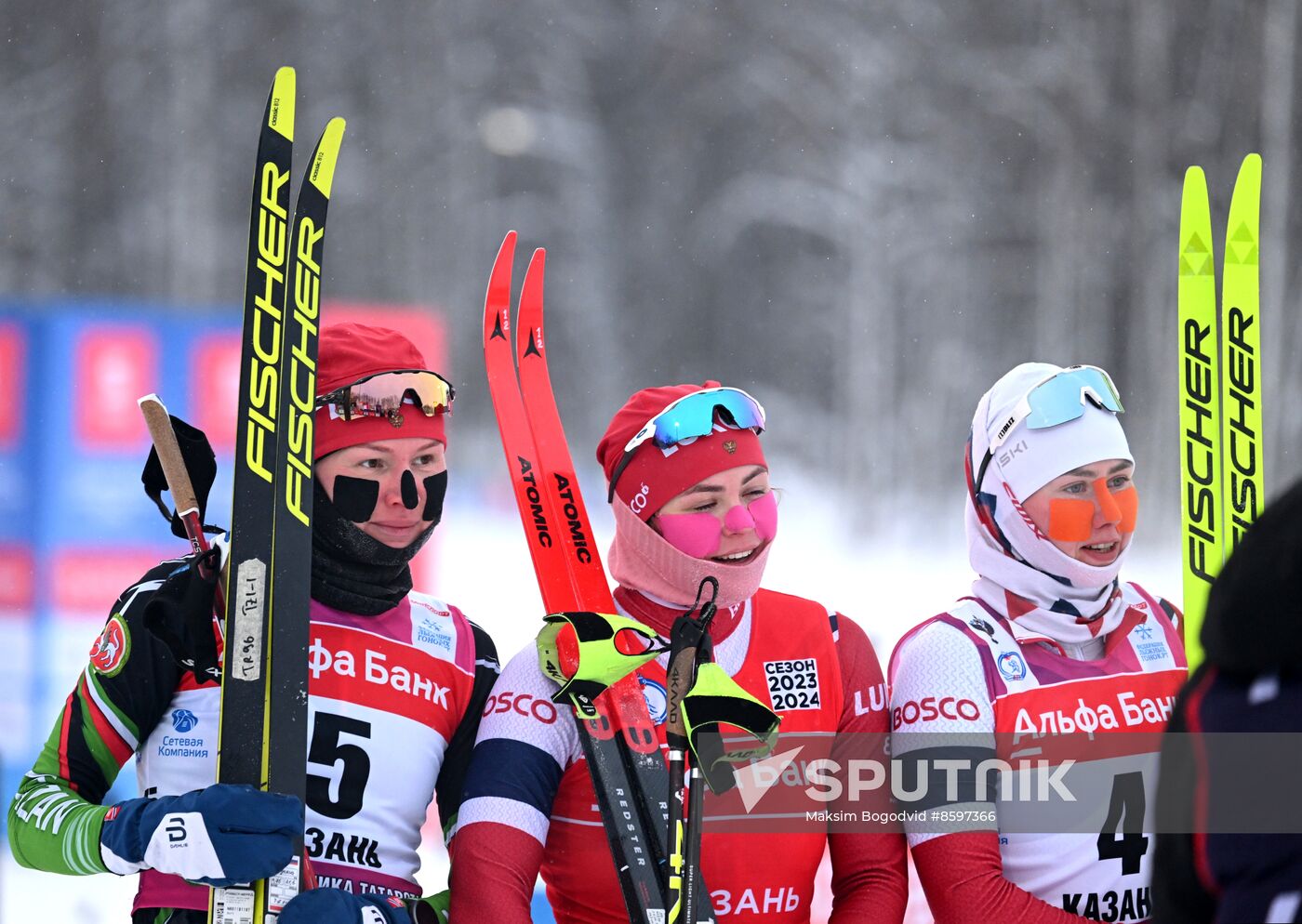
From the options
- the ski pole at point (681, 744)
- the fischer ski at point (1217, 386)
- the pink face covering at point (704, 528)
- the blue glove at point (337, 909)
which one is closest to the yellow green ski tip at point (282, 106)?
the pink face covering at point (704, 528)

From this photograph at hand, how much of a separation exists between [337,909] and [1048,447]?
1192 millimetres

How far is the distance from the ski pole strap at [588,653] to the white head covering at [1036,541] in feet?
1.76

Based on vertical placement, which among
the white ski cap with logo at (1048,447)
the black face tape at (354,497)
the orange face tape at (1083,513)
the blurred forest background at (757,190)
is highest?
the blurred forest background at (757,190)

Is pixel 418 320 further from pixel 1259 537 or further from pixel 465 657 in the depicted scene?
pixel 1259 537

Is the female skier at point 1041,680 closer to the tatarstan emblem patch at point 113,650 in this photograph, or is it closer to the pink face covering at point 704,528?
the pink face covering at point 704,528

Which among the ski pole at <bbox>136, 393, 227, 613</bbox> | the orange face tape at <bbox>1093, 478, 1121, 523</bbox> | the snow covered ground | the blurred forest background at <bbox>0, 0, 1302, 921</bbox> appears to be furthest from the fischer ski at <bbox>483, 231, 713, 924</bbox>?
the blurred forest background at <bbox>0, 0, 1302, 921</bbox>

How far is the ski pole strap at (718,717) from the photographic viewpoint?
5.97 ft

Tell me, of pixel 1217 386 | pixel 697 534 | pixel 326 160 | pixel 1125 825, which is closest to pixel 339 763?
pixel 697 534

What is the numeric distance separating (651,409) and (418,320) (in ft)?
14.8

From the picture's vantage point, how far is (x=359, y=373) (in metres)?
2.12

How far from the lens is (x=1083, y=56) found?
28.7ft

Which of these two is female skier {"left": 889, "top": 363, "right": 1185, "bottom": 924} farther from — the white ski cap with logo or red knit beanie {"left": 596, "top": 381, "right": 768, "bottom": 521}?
red knit beanie {"left": 596, "top": 381, "right": 768, "bottom": 521}

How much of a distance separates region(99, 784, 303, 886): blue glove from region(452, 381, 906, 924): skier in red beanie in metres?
0.26

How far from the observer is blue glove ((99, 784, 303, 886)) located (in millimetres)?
1776
